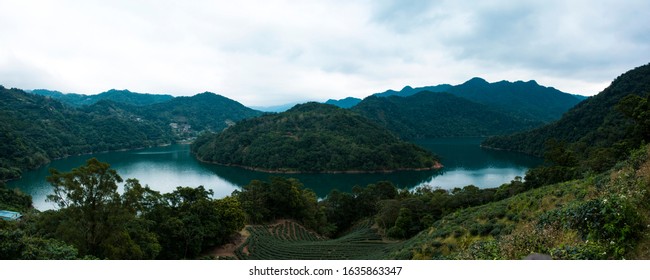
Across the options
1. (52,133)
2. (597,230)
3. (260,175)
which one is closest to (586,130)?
(260,175)

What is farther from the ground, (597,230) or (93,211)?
(597,230)

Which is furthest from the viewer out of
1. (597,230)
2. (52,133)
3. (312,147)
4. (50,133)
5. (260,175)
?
(52,133)

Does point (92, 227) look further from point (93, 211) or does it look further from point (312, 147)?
point (312, 147)

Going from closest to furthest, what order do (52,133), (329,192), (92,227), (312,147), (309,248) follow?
(92,227), (309,248), (329,192), (312,147), (52,133)

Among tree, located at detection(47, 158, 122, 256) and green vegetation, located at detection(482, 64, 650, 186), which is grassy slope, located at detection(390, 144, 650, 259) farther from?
green vegetation, located at detection(482, 64, 650, 186)

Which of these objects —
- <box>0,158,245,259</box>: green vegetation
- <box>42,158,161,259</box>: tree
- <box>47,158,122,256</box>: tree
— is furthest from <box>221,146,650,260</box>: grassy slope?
<box>47,158,122,256</box>: tree

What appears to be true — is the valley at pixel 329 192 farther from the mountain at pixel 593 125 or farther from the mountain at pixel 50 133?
the mountain at pixel 50 133
